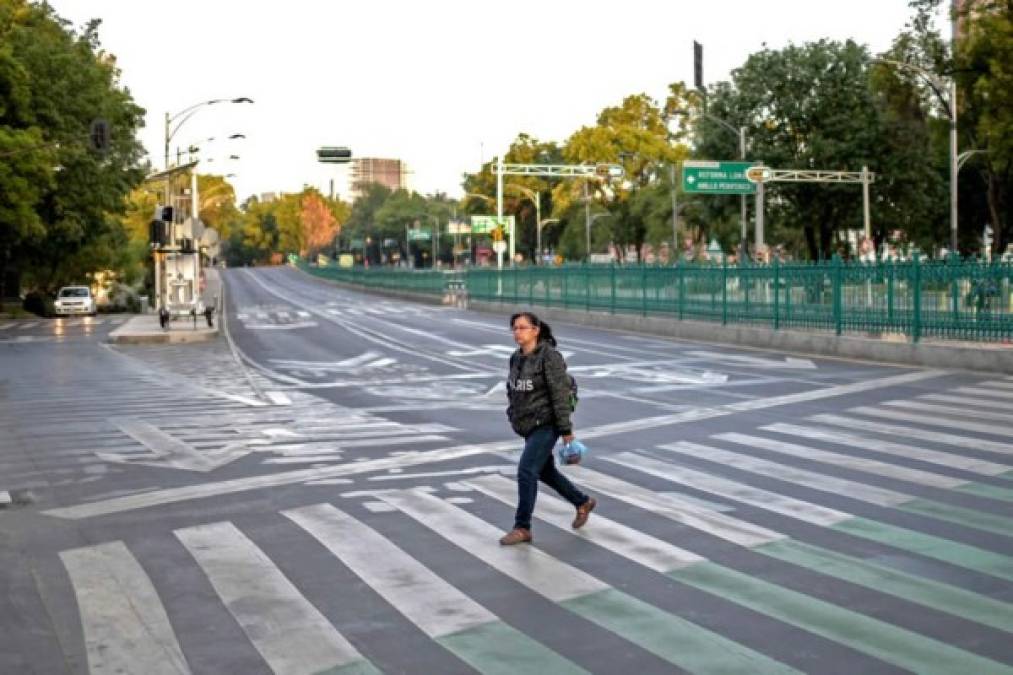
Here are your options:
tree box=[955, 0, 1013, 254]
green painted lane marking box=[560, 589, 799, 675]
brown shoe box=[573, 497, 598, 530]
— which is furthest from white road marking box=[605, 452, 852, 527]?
tree box=[955, 0, 1013, 254]

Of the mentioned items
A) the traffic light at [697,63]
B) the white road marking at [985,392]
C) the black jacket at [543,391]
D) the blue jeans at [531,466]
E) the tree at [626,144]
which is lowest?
the white road marking at [985,392]

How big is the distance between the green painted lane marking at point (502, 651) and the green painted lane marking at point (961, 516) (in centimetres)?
423

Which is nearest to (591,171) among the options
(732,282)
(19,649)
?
(732,282)

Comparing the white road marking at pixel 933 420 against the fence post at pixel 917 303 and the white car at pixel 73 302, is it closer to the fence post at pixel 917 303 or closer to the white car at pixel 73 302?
the fence post at pixel 917 303

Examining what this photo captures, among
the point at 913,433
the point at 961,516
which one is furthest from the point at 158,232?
the point at 961,516

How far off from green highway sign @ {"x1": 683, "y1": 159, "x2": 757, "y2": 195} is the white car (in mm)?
29197

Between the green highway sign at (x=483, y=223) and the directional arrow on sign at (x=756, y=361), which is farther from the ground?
the green highway sign at (x=483, y=223)

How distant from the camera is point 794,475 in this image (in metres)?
11.5

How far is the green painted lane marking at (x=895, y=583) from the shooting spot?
22.6 ft

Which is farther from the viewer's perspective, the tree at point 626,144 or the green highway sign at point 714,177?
the tree at point 626,144

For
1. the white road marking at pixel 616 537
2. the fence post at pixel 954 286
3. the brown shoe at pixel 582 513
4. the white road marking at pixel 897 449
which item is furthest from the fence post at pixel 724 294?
the brown shoe at pixel 582 513

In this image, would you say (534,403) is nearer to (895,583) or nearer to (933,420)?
(895,583)

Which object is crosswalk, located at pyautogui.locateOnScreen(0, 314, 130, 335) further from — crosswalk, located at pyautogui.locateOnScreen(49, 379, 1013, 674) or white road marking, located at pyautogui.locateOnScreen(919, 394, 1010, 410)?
crosswalk, located at pyautogui.locateOnScreen(49, 379, 1013, 674)

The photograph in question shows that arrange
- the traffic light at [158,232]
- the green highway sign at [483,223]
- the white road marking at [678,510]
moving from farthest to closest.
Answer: the green highway sign at [483,223] → the traffic light at [158,232] → the white road marking at [678,510]
